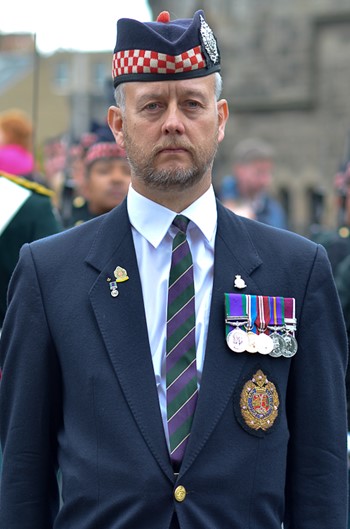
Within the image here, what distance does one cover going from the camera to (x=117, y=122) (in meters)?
3.61

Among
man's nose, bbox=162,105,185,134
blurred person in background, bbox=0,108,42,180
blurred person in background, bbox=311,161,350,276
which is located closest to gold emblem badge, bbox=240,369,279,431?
man's nose, bbox=162,105,185,134

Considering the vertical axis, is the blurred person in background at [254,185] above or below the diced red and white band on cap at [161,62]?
above

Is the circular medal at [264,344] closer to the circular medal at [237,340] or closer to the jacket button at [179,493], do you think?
the circular medal at [237,340]

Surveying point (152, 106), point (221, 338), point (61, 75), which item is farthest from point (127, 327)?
point (61, 75)

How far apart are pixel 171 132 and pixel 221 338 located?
21.8 inches

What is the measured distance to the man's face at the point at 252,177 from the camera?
34.8 ft

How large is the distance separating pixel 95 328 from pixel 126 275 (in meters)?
0.17

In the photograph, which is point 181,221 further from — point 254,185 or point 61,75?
point 61,75

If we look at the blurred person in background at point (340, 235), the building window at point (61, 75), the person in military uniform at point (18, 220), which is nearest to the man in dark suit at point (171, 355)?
the person in military uniform at point (18, 220)

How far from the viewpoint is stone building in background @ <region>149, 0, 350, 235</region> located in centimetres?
2397

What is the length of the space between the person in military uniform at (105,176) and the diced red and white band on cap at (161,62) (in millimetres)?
2972

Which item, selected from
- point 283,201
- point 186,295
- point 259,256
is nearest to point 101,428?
point 186,295

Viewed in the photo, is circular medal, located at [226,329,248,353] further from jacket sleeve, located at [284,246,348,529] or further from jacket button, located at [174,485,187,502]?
jacket button, located at [174,485,187,502]

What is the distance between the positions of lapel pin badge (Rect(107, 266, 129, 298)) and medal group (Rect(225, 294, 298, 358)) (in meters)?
0.28
